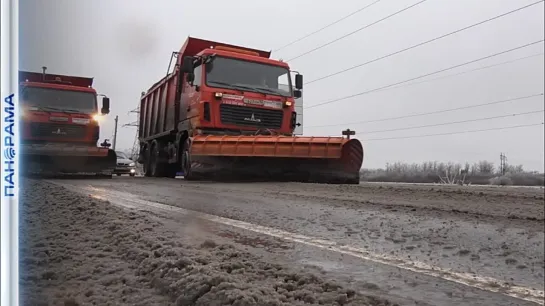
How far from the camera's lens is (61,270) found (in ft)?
3.20

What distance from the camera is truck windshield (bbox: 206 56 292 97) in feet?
7.53

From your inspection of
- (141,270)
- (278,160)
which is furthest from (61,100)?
(278,160)

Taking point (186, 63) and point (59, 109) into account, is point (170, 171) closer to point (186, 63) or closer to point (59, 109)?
point (186, 63)

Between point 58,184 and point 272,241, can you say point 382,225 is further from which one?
point 58,184

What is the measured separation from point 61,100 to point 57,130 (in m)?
0.11

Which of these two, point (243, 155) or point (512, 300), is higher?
point (243, 155)

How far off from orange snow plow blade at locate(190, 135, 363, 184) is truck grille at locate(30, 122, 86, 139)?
2151 millimetres

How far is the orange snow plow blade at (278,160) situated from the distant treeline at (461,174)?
2.50 metres

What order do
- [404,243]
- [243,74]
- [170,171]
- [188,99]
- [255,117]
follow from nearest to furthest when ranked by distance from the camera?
[404,243]
[188,99]
[170,171]
[243,74]
[255,117]

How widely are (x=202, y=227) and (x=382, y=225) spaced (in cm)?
74

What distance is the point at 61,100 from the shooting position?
3.94 feet

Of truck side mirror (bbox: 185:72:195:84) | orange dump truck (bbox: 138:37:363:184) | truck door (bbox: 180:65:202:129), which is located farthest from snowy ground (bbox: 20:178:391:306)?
truck side mirror (bbox: 185:72:195:84)

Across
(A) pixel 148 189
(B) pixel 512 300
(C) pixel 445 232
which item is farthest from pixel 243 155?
(B) pixel 512 300

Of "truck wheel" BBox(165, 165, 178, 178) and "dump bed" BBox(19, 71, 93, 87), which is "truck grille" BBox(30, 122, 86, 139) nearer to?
"dump bed" BBox(19, 71, 93, 87)
